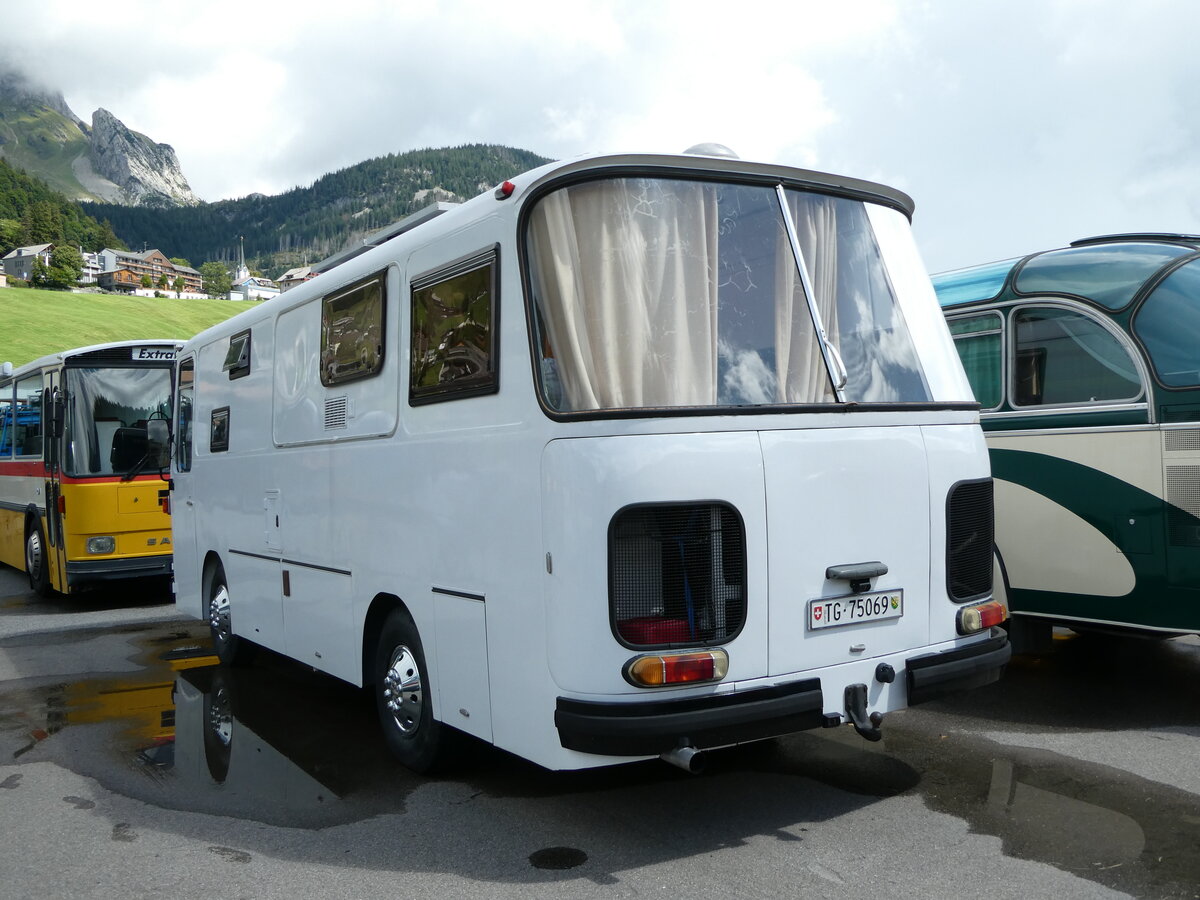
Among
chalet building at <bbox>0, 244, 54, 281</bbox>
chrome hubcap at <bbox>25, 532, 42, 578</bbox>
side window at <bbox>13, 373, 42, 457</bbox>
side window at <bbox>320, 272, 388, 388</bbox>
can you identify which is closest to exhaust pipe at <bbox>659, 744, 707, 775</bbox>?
side window at <bbox>320, 272, 388, 388</bbox>

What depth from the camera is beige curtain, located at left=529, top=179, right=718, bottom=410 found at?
451 centimetres

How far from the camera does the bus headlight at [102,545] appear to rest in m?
12.9

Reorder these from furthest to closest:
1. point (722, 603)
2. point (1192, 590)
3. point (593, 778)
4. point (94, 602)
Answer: point (94, 602), point (1192, 590), point (593, 778), point (722, 603)

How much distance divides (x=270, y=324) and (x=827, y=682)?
4930mm

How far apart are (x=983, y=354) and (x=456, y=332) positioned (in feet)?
13.2

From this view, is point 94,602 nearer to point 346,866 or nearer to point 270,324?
point 270,324

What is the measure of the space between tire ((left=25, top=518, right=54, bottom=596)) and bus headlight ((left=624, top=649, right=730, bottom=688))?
11.9m

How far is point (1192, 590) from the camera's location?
6.30 metres

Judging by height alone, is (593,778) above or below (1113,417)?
below

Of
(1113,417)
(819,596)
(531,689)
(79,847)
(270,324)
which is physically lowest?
(79,847)

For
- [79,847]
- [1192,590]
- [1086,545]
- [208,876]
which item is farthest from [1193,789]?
[79,847]

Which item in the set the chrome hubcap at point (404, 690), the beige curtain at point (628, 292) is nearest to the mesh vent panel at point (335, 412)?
the chrome hubcap at point (404, 690)

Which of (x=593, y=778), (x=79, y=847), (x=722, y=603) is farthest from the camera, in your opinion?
(x=593, y=778)

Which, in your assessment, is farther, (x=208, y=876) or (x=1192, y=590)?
(x=1192, y=590)
